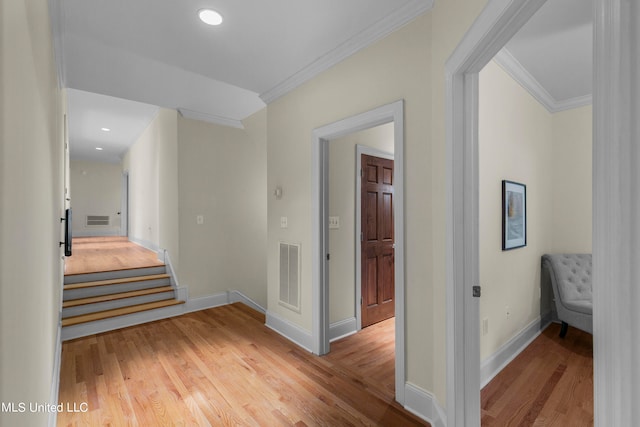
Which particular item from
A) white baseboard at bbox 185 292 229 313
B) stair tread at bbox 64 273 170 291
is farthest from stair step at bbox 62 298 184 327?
stair tread at bbox 64 273 170 291

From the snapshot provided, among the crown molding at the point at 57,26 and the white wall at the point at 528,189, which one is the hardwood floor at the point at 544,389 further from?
the crown molding at the point at 57,26

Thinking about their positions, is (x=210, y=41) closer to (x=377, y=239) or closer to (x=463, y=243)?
(x=463, y=243)

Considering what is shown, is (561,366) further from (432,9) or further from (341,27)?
(341,27)

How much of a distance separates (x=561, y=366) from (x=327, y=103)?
314 centimetres

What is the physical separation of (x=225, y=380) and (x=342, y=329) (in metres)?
1.33

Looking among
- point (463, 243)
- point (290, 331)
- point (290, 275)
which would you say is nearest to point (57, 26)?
point (290, 275)

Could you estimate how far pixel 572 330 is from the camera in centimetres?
329

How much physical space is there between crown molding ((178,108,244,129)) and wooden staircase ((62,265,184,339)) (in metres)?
2.35

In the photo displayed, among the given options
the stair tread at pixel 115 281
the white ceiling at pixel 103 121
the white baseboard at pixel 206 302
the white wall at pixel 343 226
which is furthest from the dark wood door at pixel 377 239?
the white ceiling at pixel 103 121

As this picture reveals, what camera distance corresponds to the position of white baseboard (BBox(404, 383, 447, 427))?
68.5 inches

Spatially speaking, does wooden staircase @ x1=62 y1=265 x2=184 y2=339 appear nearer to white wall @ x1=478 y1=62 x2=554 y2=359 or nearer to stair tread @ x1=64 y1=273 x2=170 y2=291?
stair tread @ x1=64 y1=273 x2=170 y2=291

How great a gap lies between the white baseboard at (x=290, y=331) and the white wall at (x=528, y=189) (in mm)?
1540

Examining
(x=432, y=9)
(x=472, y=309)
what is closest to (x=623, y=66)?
(x=472, y=309)

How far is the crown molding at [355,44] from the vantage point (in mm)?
1919
